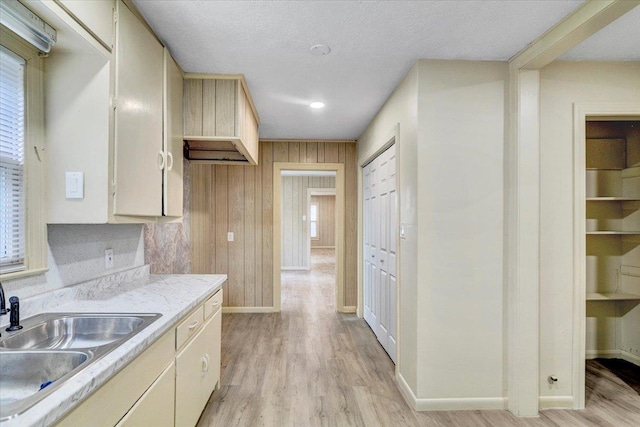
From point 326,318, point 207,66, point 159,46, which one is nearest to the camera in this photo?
point 159,46

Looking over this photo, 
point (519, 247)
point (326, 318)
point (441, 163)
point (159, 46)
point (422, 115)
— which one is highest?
point (159, 46)

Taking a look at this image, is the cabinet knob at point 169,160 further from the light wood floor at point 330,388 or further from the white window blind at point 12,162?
the light wood floor at point 330,388

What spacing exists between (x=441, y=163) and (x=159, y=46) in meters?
1.98

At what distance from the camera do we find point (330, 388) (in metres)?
2.54

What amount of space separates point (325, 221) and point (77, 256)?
37.2ft

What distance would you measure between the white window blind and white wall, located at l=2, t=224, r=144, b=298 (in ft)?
0.40

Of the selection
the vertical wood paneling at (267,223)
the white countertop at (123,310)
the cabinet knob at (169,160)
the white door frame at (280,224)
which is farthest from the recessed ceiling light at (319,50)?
the vertical wood paneling at (267,223)

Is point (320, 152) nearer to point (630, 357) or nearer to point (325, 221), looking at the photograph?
point (630, 357)

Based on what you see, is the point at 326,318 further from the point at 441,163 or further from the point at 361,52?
the point at 361,52

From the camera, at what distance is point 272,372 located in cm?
280

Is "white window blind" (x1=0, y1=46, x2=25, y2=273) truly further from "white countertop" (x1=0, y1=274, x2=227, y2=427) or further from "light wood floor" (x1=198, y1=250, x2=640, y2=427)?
"light wood floor" (x1=198, y1=250, x2=640, y2=427)

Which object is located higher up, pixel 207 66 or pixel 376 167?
pixel 207 66

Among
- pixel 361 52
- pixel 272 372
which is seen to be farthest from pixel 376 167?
pixel 272 372

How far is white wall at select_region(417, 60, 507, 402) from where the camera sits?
225cm
